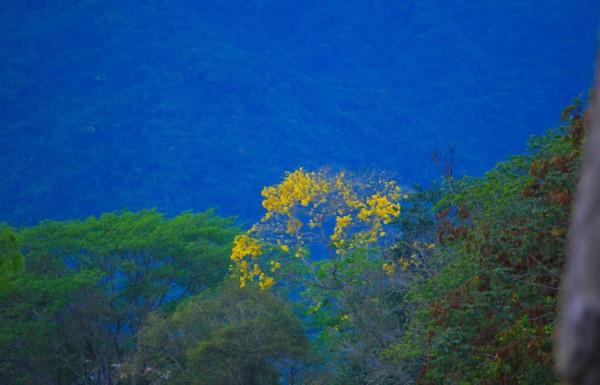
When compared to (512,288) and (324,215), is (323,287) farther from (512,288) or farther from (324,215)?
(512,288)

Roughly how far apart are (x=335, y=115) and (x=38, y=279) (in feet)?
123

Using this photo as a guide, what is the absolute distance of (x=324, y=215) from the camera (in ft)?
48.9

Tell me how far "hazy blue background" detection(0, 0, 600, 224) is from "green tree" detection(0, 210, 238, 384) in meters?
19.1

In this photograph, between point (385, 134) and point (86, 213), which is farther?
point (385, 134)

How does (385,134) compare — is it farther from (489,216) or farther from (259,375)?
(489,216)

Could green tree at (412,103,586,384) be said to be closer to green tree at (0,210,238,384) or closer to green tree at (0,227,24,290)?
green tree at (0,227,24,290)

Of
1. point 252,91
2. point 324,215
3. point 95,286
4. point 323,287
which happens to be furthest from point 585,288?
point 252,91

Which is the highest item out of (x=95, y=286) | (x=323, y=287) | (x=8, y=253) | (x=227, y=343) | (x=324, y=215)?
(x=324, y=215)

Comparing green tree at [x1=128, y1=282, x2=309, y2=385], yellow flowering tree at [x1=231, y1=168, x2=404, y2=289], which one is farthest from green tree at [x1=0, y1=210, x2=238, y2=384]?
yellow flowering tree at [x1=231, y1=168, x2=404, y2=289]

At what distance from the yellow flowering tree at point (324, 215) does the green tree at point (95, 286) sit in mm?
5614

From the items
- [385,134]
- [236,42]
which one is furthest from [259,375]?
[236,42]

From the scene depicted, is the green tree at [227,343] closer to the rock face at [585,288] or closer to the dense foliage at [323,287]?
the dense foliage at [323,287]

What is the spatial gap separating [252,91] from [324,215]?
134 feet

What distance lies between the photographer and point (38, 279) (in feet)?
59.3
